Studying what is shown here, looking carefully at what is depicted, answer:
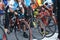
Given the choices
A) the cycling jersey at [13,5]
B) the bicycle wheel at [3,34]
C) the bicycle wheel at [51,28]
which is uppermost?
the cycling jersey at [13,5]

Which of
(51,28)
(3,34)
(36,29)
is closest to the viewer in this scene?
(3,34)

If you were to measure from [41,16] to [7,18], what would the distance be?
1.14 meters

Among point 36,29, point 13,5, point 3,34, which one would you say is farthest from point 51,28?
point 3,34

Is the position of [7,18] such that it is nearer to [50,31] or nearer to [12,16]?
[12,16]

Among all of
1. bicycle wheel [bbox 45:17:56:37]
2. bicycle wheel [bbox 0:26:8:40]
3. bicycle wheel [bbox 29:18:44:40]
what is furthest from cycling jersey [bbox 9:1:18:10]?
bicycle wheel [bbox 45:17:56:37]

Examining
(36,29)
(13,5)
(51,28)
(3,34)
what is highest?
(13,5)

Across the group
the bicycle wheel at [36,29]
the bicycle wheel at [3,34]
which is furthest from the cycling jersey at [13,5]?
the bicycle wheel at [3,34]

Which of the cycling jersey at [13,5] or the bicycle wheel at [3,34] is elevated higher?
the cycling jersey at [13,5]

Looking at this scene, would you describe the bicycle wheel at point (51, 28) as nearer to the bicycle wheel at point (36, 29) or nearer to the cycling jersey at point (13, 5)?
the bicycle wheel at point (36, 29)

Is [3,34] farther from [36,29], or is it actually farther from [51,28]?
[51,28]

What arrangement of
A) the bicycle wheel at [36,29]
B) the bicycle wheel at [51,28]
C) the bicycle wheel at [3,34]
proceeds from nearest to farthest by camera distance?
1. the bicycle wheel at [3,34]
2. the bicycle wheel at [36,29]
3. the bicycle wheel at [51,28]

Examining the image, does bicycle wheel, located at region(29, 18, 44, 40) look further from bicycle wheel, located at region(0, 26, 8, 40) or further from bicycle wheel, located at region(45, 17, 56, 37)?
bicycle wheel, located at region(0, 26, 8, 40)

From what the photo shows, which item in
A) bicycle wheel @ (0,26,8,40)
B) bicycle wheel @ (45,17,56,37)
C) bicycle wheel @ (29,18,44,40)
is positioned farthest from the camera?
bicycle wheel @ (45,17,56,37)

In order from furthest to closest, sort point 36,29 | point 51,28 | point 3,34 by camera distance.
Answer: point 51,28
point 36,29
point 3,34
